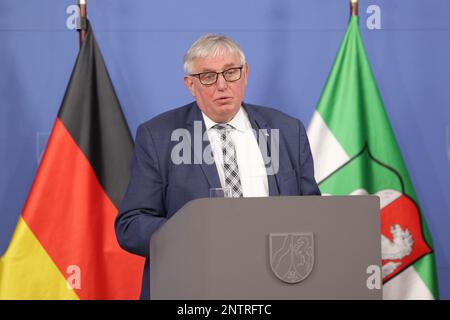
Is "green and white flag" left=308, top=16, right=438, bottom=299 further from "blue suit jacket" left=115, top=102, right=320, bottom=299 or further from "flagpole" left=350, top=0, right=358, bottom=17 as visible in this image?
"blue suit jacket" left=115, top=102, right=320, bottom=299

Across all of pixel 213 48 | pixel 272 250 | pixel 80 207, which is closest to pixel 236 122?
pixel 213 48

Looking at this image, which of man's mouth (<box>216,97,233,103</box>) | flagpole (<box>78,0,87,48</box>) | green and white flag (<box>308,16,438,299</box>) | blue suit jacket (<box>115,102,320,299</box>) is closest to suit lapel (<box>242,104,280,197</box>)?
blue suit jacket (<box>115,102,320,299</box>)

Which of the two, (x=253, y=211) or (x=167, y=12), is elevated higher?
(x=167, y=12)

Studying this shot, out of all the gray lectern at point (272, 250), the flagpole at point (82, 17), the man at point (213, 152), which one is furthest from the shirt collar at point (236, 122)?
the flagpole at point (82, 17)

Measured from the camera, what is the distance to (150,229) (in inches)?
76.8

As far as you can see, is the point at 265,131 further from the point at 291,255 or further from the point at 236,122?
the point at 291,255

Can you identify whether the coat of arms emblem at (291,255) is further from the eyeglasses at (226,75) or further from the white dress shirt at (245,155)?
the eyeglasses at (226,75)

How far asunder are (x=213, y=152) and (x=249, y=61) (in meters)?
1.42

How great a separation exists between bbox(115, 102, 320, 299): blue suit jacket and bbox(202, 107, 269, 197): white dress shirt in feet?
0.07

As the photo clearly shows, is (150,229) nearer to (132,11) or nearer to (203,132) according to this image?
(203,132)

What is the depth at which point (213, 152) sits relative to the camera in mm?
2227

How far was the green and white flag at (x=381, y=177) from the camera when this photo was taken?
328 cm
